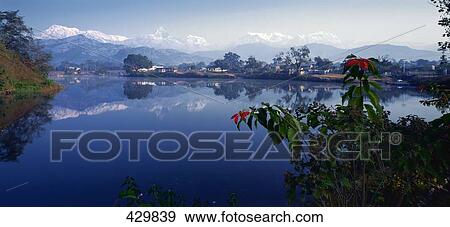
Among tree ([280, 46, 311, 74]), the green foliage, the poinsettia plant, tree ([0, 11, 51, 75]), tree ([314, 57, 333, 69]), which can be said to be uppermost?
tree ([0, 11, 51, 75])

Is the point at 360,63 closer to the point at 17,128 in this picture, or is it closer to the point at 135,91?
the point at 17,128

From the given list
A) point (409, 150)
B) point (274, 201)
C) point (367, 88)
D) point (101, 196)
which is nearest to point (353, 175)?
point (409, 150)

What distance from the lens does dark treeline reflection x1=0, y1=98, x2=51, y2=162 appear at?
205 inches

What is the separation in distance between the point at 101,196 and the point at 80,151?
167 centimetres

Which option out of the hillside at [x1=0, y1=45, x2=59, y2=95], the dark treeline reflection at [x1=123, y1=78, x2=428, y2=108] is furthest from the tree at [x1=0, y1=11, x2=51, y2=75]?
the dark treeline reflection at [x1=123, y1=78, x2=428, y2=108]

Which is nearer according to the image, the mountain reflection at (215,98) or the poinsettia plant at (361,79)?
the poinsettia plant at (361,79)

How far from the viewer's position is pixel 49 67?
2020 centimetres

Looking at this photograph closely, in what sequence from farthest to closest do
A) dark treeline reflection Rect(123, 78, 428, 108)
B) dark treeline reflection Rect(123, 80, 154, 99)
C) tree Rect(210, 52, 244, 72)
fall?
dark treeline reflection Rect(123, 80, 154, 99), dark treeline reflection Rect(123, 78, 428, 108), tree Rect(210, 52, 244, 72)

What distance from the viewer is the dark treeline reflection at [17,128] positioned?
521cm

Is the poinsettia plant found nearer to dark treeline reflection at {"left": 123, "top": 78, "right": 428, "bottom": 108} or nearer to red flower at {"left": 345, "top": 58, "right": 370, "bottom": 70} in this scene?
red flower at {"left": 345, "top": 58, "right": 370, "bottom": 70}

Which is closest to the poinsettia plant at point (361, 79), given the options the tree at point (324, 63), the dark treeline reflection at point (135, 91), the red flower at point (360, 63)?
the red flower at point (360, 63)

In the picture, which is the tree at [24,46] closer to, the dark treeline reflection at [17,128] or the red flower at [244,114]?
the dark treeline reflection at [17,128]

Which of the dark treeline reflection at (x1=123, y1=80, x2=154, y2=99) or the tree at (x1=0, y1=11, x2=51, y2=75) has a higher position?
the tree at (x1=0, y1=11, x2=51, y2=75)

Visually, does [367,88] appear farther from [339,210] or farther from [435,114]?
[435,114]
